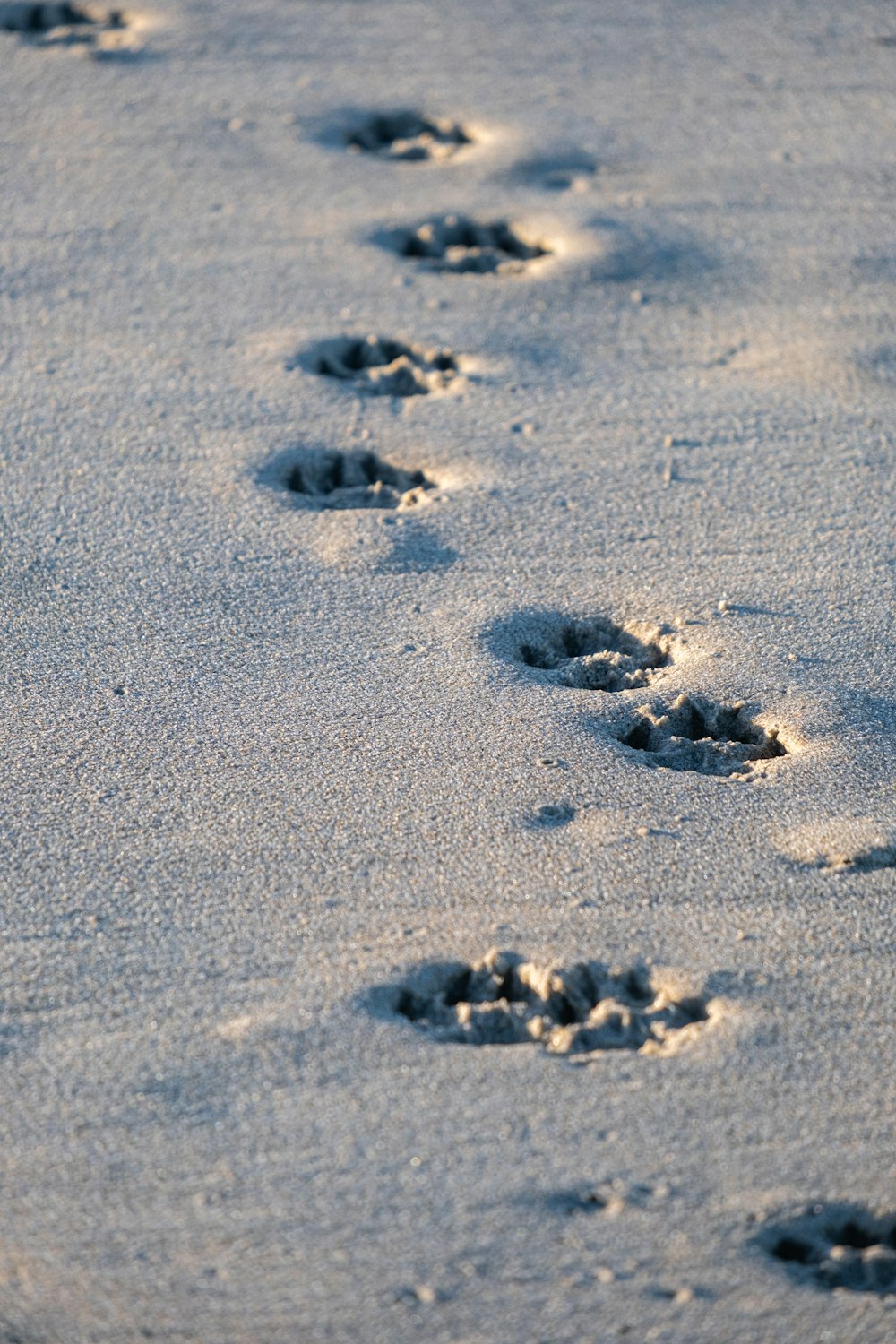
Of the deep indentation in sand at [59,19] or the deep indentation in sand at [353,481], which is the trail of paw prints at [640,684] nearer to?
the deep indentation in sand at [353,481]

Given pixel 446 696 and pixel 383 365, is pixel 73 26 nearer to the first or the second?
pixel 383 365

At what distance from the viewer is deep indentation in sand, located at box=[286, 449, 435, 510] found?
9.83 ft

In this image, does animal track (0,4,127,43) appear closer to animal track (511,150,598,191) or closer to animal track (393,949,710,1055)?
animal track (511,150,598,191)

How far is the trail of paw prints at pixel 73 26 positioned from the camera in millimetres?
4643

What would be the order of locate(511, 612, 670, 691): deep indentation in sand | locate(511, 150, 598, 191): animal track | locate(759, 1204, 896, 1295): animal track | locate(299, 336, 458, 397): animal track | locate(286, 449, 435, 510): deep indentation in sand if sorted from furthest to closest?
locate(511, 150, 598, 191): animal track < locate(299, 336, 458, 397): animal track < locate(286, 449, 435, 510): deep indentation in sand < locate(511, 612, 670, 691): deep indentation in sand < locate(759, 1204, 896, 1295): animal track

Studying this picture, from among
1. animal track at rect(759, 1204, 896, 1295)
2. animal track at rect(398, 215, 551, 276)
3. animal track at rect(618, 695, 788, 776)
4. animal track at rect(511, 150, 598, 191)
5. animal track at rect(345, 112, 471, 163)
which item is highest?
animal track at rect(345, 112, 471, 163)

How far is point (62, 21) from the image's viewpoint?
4.77 m

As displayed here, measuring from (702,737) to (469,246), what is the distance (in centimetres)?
198

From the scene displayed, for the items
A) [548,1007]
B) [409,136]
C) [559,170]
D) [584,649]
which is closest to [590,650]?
[584,649]

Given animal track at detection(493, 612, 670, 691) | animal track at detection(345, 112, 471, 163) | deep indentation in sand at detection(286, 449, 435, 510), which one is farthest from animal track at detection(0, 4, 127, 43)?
animal track at detection(493, 612, 670, 691)

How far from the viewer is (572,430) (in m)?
3.20

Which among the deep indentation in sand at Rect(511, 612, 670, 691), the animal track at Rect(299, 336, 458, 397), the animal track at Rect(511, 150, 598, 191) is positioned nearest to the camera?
the deep indentation in sand at Rect(511, 612, 670, 691)

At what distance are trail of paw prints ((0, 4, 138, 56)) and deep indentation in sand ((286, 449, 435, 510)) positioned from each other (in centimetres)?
237

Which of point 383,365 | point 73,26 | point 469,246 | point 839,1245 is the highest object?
point 73,26
